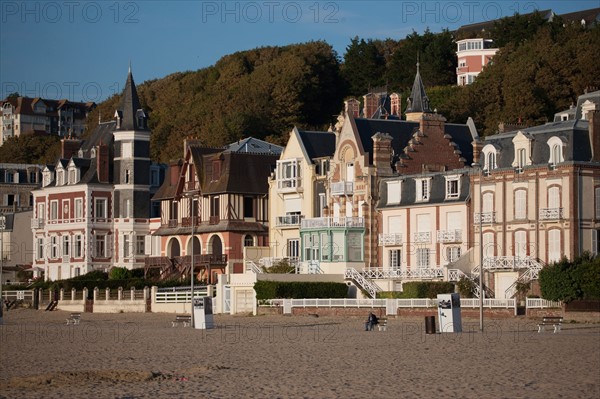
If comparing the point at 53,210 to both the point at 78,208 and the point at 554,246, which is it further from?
the point at 554,246

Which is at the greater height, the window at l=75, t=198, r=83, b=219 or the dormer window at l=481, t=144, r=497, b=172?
the dormer window at l=481, t=144, r=497, b=172

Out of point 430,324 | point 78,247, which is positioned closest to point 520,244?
point 430,324

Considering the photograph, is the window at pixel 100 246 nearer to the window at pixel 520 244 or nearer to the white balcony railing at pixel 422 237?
the white balcony railing at pixel 422 237

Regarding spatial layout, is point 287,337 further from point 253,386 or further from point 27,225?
point 27,225


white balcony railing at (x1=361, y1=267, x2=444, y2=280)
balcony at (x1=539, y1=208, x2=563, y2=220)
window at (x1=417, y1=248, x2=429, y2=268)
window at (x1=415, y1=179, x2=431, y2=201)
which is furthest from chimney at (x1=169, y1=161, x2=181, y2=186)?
balcony at (x1=539, y1=208, x2=563, y2=220)

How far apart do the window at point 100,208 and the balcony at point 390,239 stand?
91.7ft

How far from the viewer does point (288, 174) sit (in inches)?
2977

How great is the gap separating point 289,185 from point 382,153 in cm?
872

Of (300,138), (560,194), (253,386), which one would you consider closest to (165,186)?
(300,138)

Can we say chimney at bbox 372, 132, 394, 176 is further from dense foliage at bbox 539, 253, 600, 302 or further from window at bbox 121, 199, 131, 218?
window at bbox 121, 199, 131, 218

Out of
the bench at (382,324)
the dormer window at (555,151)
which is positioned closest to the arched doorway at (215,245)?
the dormer window at (555,151)

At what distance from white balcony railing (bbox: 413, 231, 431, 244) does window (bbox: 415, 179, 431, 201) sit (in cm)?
181

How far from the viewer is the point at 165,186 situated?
85375mm

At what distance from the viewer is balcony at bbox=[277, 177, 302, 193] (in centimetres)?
7475
